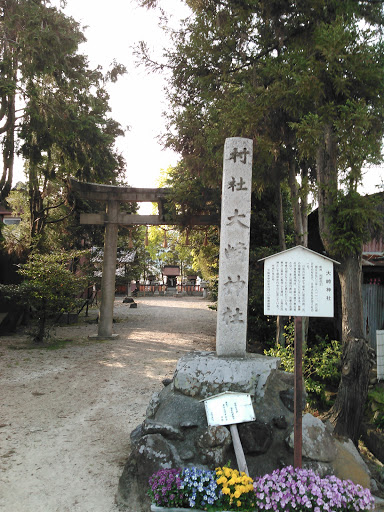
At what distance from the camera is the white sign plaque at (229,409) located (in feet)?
14.2

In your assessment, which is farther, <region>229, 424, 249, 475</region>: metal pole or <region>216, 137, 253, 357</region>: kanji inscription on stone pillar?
<region>216, 137, 253, 357</region>: kanji inscription on stone pillar

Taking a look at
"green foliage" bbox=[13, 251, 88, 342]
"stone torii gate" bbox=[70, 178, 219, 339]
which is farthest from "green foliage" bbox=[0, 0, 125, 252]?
"green foliage" bbox=[13, 251, 88, 342]

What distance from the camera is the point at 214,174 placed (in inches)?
362

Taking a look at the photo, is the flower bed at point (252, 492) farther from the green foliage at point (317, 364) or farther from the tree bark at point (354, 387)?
the green foliage at point (317, 364)

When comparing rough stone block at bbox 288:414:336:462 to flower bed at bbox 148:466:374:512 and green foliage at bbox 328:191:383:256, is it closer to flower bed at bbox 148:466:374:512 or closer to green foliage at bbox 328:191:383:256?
flower bed at bbox 148:466:374:512

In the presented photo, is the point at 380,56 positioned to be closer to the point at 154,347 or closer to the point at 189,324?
the point at 154,347

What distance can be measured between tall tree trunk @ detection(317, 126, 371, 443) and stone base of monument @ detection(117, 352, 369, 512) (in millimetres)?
1165

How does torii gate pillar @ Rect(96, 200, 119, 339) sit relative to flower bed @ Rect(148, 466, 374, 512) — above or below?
above

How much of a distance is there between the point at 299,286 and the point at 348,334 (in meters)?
2.29

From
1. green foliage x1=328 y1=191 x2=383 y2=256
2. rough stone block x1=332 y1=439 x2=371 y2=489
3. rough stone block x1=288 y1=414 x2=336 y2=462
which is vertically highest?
green foliage x1=328 y1=191 x2=383 y2=256

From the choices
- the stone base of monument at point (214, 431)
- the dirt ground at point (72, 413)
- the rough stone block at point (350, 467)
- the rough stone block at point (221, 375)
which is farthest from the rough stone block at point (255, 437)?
the dirt ground at point (72, 413)

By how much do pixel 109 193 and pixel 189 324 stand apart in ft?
25.6

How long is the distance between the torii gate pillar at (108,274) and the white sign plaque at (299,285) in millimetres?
10338

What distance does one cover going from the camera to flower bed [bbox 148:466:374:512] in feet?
11.0
